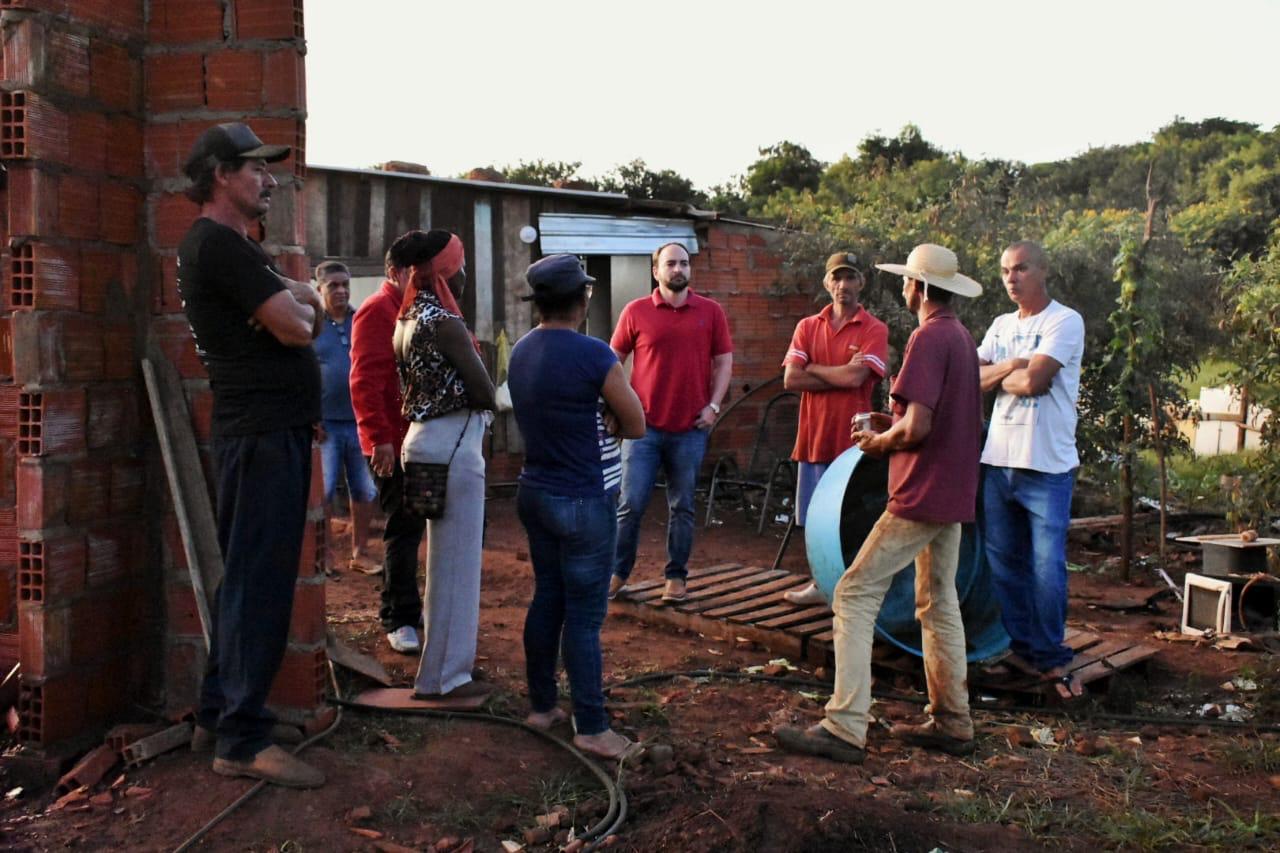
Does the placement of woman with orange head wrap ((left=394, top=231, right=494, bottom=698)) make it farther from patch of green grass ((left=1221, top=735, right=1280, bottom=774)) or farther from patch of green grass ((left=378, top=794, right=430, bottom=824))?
patch of green grass ((left=1221, top=735, right=1280, bottom=774))

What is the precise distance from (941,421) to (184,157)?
318 cm

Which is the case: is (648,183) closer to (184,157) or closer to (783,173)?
(783,173)

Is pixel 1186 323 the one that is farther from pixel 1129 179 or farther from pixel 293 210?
pixel 1129 179

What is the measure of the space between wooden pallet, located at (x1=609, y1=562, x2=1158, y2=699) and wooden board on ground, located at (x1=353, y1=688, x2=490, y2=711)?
1.93 meters

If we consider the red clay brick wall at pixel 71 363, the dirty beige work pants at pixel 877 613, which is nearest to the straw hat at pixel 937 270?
the dirty beige work pants at pixel 877 613

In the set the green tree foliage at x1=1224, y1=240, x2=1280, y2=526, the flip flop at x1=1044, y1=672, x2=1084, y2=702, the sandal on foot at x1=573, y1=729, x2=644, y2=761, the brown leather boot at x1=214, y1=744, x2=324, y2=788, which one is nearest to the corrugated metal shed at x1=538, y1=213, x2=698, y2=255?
the green tree foliage at x1=1224, y1=240, x2=1280, y2=526

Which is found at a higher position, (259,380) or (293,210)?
(293,210)

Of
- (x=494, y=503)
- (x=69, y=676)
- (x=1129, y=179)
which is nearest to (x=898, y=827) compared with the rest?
(x=69, y=676)

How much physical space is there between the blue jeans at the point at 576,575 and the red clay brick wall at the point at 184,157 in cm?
90

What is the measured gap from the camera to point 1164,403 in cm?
934

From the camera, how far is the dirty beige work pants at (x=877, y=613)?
15.0 feet

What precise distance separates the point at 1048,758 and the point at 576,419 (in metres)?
2.42

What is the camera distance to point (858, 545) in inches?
253

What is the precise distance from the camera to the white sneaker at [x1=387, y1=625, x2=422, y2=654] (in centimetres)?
569
